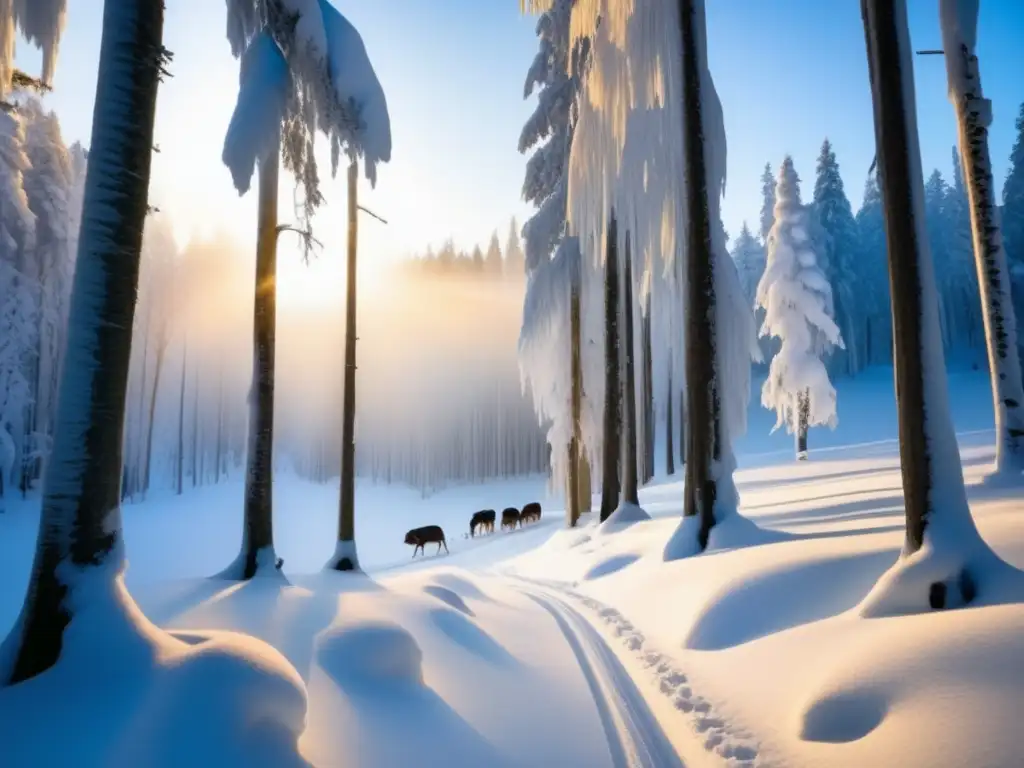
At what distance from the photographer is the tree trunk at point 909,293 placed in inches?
192

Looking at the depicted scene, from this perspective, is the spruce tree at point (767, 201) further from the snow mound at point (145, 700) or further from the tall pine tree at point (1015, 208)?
the snow mound at point (145, 700)

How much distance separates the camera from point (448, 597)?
7133mm

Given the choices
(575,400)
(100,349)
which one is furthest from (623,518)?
(100,349)

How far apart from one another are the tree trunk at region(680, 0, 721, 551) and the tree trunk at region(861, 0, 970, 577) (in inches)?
146

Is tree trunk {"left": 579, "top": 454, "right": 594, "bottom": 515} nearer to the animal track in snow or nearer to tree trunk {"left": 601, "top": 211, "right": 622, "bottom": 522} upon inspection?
tree trunk {"left": 601, "top": 211, "right": 622, "bottom": 522}

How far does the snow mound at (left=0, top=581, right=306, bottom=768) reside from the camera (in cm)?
262

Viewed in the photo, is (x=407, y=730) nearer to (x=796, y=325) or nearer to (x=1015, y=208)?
(x=796, y=325)

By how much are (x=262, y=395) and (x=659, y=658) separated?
6.47 m

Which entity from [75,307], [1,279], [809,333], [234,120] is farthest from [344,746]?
[1,279]

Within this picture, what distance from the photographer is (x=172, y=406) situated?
56156mm

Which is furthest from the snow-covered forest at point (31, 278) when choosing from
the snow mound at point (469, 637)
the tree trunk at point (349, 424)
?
the snow mound at point (469, 637)

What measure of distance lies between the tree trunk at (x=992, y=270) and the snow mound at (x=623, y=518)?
686 centimetres

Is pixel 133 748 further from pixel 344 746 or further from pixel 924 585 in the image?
pixel 924 585

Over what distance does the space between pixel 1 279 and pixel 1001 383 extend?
33052mm
